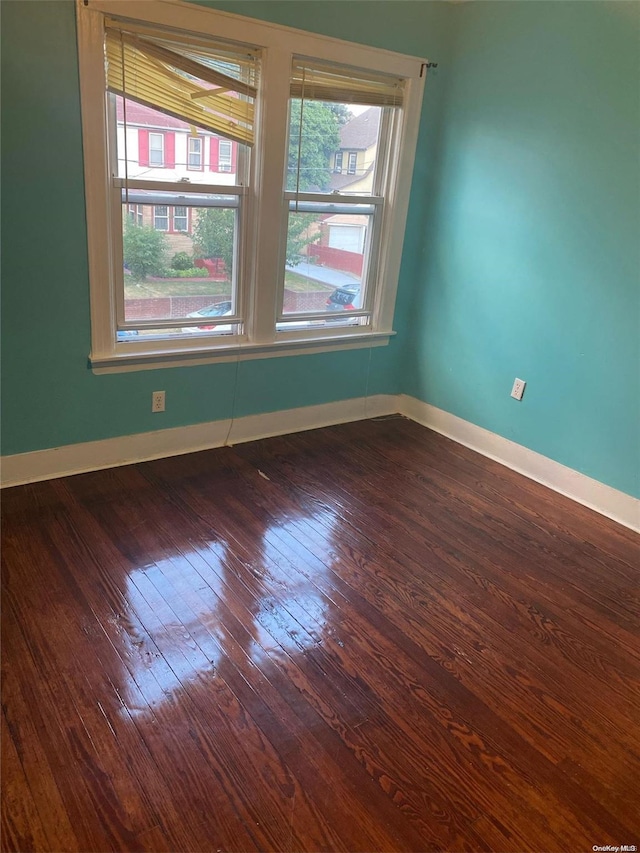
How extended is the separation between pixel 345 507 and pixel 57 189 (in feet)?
6.09

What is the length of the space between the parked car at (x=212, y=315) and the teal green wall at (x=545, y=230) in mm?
1313

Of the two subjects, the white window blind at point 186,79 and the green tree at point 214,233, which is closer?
the white window blind at point 186,79

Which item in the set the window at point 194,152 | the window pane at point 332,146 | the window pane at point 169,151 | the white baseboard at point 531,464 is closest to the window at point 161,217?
the window pane at point 169,151

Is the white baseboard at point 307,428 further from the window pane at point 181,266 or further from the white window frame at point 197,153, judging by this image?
the white window frame at point 197,153

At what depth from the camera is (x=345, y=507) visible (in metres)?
2.87

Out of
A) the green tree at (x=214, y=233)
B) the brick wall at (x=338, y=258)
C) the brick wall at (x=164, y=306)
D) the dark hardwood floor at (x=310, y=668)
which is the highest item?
the green tree at (x=214, y=233)

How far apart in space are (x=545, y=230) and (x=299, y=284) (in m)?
1.31

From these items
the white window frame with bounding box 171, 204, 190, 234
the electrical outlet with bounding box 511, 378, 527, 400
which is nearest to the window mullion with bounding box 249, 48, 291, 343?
the white window frame with bounding box 171, 204, 190, 234

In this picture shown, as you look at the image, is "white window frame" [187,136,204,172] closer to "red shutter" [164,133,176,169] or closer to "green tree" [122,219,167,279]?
"red shutter" [164,133,176,169]

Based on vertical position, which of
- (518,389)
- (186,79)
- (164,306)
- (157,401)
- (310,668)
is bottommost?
(310,668)

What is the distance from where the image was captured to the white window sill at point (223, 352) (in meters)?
2.89

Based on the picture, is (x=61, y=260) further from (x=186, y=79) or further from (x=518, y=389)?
(x=518, y=389)

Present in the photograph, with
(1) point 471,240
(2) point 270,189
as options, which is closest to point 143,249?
(2) point 270,189

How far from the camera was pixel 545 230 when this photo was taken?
307cm
